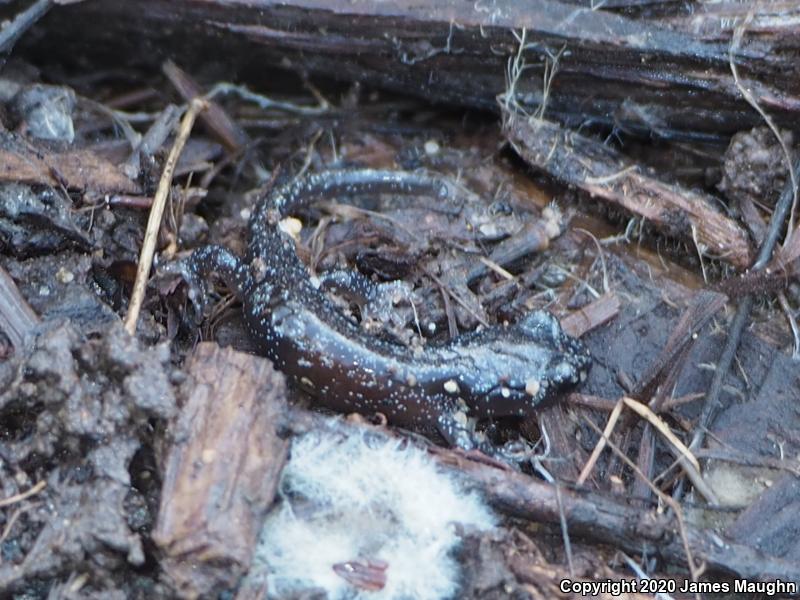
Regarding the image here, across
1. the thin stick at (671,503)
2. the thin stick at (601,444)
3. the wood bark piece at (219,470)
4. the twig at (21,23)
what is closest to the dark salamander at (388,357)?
the thin stick at (601,444)

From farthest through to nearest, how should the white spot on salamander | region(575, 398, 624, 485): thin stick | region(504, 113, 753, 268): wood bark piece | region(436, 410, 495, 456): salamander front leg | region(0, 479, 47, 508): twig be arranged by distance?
region(504, 113, 753, 268): wood bark piece < the white spot on salamander < region(436, 410, 495, 456): salamander front leg < region(575, 398, 624, 485): thin stick < region(0, 479, 47, 508): twig

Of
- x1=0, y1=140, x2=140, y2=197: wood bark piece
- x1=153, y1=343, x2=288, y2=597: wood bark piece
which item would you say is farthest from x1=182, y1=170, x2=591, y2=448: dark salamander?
x1=153, y1=343, x2=288, y2=597: wood bark piece

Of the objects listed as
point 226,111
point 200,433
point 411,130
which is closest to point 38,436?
point 200,433

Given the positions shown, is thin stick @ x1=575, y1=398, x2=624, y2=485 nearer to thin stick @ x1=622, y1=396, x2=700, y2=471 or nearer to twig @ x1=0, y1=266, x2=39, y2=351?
thin stick @ x1=622, y1=396, x2=700, y2=471

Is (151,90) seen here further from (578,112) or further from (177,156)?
(578,112)

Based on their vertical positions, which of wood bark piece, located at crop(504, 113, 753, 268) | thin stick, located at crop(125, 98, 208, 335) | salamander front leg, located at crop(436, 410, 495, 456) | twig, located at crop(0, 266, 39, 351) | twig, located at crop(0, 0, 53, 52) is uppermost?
twig, located at crop(0, 0, 53, 52)

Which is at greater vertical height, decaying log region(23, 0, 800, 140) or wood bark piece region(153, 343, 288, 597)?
decaying log region(23, 0, 800, 140)

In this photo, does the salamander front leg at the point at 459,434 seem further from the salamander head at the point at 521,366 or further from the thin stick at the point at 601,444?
the thin stick at the point at 601,444
